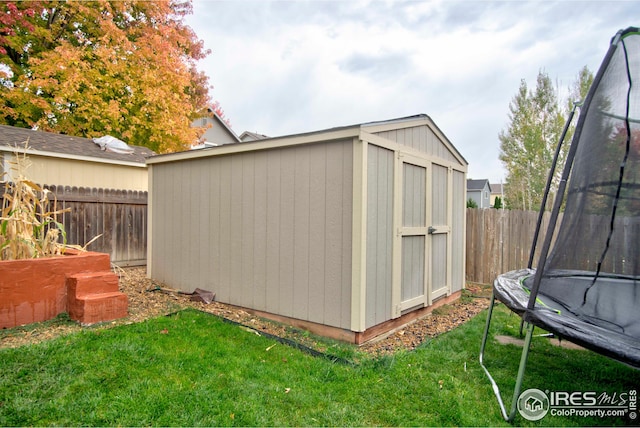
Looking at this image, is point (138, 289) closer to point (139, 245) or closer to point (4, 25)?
point (139, 245)

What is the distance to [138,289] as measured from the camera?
4.70 metres

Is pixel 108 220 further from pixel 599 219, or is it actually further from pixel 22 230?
pixel 599 219

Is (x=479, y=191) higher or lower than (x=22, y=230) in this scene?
higher

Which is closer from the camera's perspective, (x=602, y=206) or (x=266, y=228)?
(x=602, y=206)

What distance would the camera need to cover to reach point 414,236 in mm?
3975

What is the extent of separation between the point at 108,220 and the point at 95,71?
5.05 m

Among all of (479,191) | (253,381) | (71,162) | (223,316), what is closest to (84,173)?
(71,162)

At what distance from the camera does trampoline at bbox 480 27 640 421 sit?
2150mm

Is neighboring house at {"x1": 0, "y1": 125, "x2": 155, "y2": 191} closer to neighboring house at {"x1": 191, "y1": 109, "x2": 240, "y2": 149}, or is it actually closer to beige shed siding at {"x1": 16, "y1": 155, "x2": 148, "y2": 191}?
beige shed siding at {"x1": 16, "y1": 155, "x2": 148, "y2": 191}

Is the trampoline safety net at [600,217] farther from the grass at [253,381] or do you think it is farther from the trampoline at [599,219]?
the grass at [253,381]

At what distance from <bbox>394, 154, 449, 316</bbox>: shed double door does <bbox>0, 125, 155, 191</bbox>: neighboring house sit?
684 cm

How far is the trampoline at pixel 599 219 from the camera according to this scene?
2.15 metres

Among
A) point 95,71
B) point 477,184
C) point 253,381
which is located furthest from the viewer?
point 477,184

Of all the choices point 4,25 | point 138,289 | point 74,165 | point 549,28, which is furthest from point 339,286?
point 4,25
